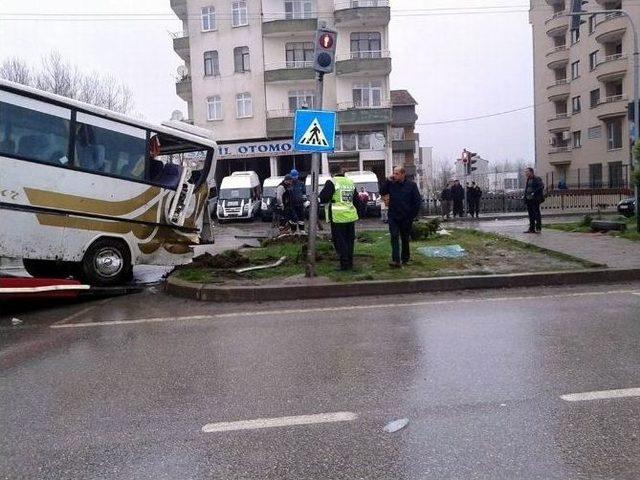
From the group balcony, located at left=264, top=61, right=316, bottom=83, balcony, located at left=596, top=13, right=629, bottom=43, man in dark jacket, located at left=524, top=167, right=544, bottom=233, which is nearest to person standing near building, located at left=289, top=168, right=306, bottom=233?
man in dark jacket, located at left=524, top=167, right=544, bottom=233

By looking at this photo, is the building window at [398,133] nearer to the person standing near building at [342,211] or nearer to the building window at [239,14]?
the building window at [239,14]

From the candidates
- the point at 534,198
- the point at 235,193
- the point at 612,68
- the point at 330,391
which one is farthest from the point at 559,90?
the point at 330,391

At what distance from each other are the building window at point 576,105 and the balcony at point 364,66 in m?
22.0

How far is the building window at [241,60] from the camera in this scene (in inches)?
1616

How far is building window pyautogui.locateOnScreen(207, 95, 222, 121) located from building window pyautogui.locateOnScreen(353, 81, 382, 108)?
914cm

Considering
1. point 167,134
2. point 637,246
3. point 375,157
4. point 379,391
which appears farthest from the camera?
point 375,157

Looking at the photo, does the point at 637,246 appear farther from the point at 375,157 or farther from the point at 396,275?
the point at 375,157

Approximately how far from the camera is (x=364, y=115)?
1542 inches

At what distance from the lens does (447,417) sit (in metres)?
4.07

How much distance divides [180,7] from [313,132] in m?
39.0

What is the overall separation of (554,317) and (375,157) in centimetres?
3416

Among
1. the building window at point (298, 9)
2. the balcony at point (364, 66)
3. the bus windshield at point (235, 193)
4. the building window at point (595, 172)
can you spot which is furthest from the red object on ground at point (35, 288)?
the building window at point (595, 172)

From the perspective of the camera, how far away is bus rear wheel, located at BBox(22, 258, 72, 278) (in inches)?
394

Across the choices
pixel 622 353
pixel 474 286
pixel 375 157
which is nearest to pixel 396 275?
pixel 474 286
